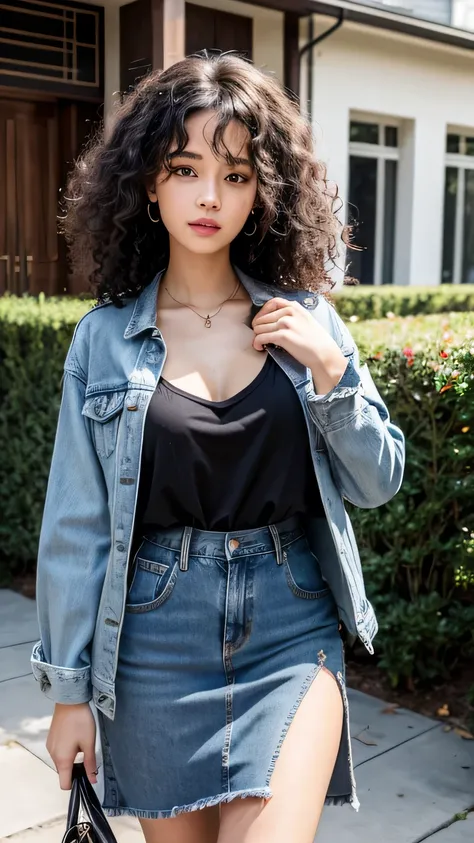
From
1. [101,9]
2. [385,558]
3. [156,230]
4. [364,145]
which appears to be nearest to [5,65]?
[101,9]

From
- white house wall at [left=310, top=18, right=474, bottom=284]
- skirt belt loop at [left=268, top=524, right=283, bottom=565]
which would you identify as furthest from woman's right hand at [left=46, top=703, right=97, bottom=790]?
white house wall at [left=310, top=18, right=474, bottom=284]

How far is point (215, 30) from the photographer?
32.6ft

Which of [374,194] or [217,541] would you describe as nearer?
[217,541]

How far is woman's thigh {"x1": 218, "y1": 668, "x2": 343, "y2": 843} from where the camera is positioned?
1.65m

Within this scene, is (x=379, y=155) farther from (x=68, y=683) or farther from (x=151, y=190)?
(x=68, y=683)

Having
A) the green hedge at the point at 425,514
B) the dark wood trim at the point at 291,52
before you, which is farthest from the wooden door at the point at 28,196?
the green hedge at the point at 425,514

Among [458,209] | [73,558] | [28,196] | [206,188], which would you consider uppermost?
[458,209]

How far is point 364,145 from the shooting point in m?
11.9

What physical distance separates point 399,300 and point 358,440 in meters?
9.00

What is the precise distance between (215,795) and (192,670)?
236 millimetres

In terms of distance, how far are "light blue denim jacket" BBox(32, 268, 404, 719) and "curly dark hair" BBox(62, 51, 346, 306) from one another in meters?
0.24

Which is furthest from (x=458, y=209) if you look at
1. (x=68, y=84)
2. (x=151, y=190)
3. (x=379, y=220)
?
(x=151, y=190)

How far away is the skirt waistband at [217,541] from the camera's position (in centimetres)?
177

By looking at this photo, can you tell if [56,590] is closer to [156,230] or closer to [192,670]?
[192,670]
